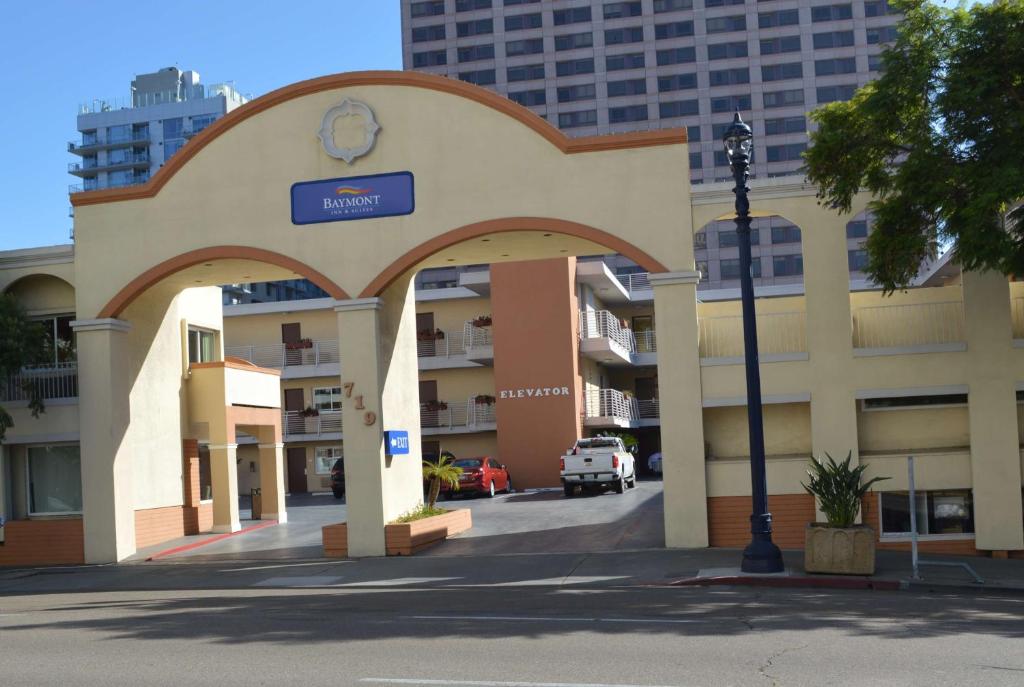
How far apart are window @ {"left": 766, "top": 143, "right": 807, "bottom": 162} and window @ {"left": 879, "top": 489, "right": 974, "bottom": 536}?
70898 millimetres

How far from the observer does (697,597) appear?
47.9 feet

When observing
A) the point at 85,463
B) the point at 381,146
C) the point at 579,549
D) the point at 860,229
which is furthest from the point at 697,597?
the point at 860,229

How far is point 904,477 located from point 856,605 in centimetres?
752

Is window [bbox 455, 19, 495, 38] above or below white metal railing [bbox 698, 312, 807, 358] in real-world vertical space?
above

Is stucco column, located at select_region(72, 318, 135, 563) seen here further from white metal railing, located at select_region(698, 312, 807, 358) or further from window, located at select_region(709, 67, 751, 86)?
window, located at select_region(709, 67, 751, 86)

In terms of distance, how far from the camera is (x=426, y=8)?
3698 inches

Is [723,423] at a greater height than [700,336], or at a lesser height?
lesser

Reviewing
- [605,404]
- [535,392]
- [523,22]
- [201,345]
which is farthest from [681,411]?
[523,22]

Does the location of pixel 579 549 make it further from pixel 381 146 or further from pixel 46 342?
pixel 46 342

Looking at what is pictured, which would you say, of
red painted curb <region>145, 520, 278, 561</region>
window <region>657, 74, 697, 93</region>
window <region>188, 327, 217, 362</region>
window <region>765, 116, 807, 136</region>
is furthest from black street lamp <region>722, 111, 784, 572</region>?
window <region>657, 74, 697, 93</region>

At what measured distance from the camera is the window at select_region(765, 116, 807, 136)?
8869 centimetres

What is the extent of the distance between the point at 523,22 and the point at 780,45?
20702mm

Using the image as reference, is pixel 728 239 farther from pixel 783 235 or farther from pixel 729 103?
pixel 729 103

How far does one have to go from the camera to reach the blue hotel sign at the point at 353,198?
22422mm
